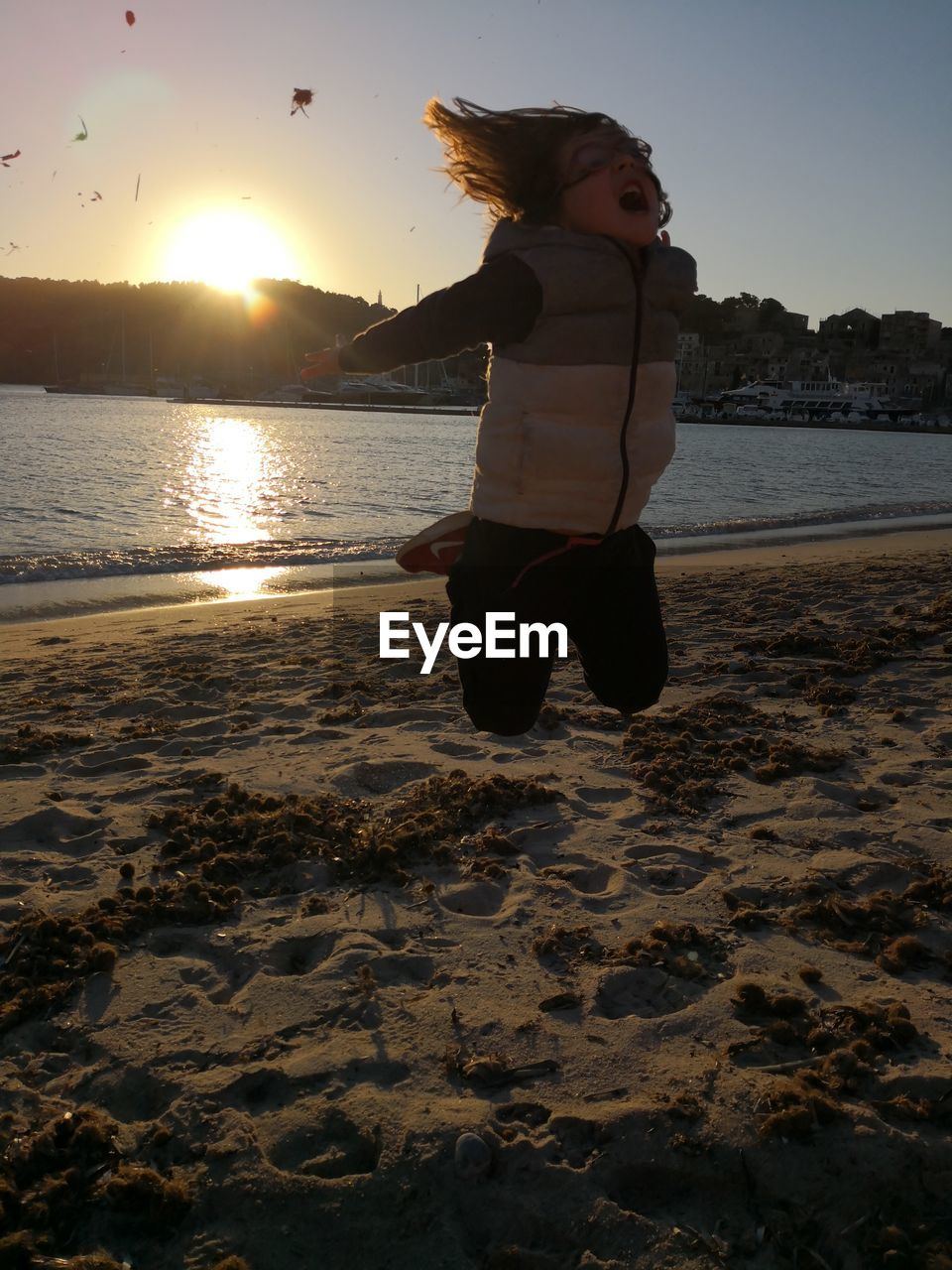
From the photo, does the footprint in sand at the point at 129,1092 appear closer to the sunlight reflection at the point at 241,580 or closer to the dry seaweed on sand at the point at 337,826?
the dry seaweed on sand at the point at 337,826

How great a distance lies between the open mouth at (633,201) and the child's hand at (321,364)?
89 cm

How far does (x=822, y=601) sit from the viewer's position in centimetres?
941

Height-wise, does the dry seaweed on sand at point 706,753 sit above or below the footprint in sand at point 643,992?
above

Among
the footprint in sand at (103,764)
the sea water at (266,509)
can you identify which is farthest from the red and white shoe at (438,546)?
the sea water at (266,509)

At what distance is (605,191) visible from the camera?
2756 mm

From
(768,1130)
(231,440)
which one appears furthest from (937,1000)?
(231,440)

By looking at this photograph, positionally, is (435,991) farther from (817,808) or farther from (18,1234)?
(817,808)

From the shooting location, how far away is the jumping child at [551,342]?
106 inches

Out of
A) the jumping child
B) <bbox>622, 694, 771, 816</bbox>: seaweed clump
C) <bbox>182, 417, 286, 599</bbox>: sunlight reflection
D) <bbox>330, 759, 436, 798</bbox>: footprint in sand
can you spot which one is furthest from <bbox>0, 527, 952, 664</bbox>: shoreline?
the jumping child

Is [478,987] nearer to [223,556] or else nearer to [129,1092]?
[129,1092]

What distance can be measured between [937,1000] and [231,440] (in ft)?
163

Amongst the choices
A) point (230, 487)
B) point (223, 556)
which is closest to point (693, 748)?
point (223, 556)

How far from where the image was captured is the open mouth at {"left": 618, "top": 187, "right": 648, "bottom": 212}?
2758 mm

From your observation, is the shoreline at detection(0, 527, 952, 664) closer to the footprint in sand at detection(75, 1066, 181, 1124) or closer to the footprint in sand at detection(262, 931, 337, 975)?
the footprint in sand at detection(262, 931, 337, 975)
